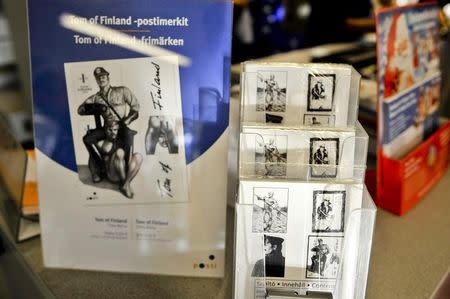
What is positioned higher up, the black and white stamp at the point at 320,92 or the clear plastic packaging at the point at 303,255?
the black and white stamp at the point at 320,92

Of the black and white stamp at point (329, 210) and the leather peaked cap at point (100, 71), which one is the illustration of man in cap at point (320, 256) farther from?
the leather peaked cap at point (100, 71)

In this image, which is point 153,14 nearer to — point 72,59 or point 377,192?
point 72,59

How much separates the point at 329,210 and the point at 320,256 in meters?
0.06

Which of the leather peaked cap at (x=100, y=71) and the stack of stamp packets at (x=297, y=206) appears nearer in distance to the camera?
the stack of stamp packets at (x=297, y=206)

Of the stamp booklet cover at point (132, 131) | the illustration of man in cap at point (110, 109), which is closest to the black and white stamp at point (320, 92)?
the stamp booklet cover at point (132, 131)

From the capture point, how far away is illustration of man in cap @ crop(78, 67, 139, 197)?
2.45ft

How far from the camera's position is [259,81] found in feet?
2.29

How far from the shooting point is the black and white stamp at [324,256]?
0.63m

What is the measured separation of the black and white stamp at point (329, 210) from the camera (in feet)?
2.04

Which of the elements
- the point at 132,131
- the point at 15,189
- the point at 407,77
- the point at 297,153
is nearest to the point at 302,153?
the point at 297,153

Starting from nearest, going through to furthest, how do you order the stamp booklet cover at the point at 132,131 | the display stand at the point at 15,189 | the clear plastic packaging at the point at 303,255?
the clear plastic packaging at the point at 303,255
the stamp booklet cover at the point at 132,131
the display stand at the point at 15,189

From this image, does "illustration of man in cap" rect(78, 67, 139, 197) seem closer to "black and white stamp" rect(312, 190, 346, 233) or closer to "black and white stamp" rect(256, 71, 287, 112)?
"black and white stamp" rect(256, 71, 287, 112)

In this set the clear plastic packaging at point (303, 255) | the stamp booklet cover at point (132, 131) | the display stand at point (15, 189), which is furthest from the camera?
the display stand at point (15, 189)

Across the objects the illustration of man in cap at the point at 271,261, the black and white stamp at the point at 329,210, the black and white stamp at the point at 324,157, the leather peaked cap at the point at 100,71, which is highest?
the leather peaked cap at the point at 100,71
